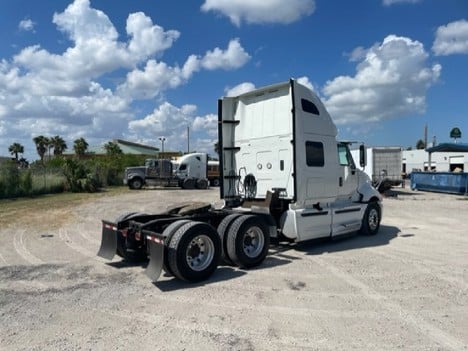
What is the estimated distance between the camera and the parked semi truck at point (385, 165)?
27439 millimetres

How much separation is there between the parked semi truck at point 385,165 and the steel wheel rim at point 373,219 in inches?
649

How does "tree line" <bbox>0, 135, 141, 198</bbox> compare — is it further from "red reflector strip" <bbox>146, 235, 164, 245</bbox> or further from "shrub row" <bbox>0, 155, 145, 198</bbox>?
"red reflector strip" <bbox>146, 235, 164, 245</bbox>

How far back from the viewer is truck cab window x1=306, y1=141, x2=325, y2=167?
9.02 m

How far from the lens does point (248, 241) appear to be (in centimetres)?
786

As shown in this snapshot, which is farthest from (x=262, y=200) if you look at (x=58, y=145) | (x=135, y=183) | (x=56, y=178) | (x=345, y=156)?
(x=58, y=145)

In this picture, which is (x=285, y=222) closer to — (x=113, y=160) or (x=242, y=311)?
(x=242, y=311)

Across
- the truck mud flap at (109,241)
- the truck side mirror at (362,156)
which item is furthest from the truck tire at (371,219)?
the truck mud flap at (109,241)

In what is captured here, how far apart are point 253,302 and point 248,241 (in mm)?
2286

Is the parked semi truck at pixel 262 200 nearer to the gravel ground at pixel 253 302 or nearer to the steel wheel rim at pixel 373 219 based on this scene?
the steel wheel rim at pixel 373 219

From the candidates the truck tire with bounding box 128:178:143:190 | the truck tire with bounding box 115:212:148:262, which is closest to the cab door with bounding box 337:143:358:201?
the truck tire with bounding box 115:212:148:262

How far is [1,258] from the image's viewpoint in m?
8.41

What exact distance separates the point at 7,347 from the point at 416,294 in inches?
210

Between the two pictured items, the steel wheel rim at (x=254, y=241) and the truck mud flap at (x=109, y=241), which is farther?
the steel wheel rim at (x=254, y=241)

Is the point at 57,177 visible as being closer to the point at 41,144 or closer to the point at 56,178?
the point at 56,178
